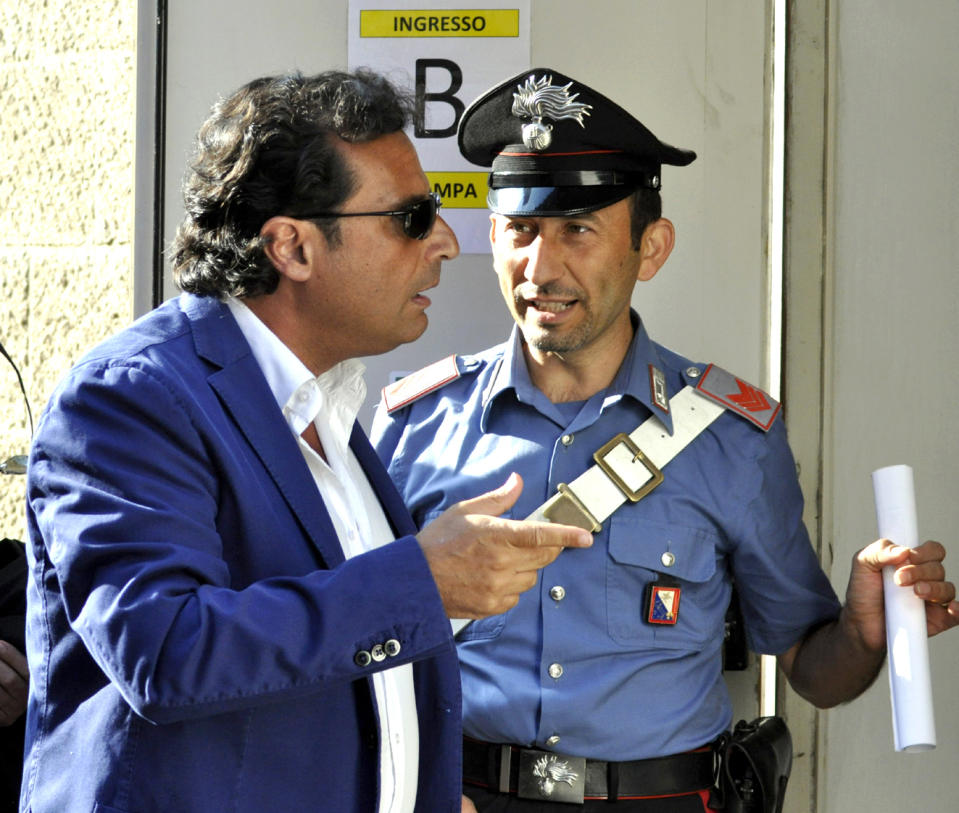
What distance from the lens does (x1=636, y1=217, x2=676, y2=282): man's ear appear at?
2.61 metres

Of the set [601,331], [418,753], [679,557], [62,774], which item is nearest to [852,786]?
[679,557]

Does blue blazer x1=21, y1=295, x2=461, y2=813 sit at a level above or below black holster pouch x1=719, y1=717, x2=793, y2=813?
above

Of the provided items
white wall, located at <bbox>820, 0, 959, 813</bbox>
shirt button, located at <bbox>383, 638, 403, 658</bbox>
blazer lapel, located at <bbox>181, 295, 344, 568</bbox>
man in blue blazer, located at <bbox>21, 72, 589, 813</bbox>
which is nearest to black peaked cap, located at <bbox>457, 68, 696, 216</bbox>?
man in blue blazer, located at <bbox>21, 72, 589, 813</bbox>

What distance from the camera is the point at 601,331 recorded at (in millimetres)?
2496

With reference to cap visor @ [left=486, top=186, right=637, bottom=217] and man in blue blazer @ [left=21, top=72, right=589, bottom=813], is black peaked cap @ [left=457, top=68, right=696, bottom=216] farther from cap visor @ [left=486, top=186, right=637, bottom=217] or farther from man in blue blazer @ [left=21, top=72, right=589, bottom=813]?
man in blue blazer @ [left=21, top=72, right=589, bottom=813]

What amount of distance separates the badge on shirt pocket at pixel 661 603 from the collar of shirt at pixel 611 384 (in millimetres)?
306

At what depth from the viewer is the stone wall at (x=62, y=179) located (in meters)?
3.42

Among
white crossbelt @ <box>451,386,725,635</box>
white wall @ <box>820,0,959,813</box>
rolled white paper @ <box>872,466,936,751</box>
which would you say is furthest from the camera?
white wall @ <box>820,0,959,813</box>

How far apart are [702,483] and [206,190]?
1072mm

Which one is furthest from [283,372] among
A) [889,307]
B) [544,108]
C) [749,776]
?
[889,307]

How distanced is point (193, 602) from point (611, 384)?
126 centimetres

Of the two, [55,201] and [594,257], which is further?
[55,201]

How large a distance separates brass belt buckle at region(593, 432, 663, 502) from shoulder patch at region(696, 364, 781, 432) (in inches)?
7.5

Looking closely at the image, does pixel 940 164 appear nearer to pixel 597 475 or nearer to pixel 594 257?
pixel 594 257
